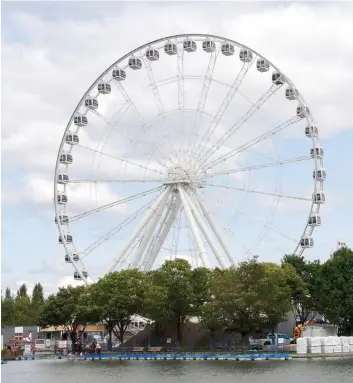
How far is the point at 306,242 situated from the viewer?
85.8 m

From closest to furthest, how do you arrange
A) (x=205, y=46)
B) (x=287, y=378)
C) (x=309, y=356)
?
(x=287, y=378), (x=309, y=356), (x=205, y=46)

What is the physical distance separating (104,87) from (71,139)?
21.0 feet

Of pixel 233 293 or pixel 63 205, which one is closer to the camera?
pixel 233 293

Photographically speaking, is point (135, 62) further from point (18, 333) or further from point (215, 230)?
point (18, 333)

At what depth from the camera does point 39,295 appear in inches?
7844

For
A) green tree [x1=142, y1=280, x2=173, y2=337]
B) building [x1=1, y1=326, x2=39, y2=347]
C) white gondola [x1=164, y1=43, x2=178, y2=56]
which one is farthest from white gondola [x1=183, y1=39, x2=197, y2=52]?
building [x1=1, y1=326, x2=39, y2=347]

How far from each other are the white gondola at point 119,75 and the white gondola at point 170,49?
17.0 feet

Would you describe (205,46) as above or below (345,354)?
above

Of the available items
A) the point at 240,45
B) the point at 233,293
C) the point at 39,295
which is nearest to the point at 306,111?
the point at 240,45

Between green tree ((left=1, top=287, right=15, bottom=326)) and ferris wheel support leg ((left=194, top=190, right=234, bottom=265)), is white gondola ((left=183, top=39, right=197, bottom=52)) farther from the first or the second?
green tree ((left=1, top=287, right=15, bottom=326))

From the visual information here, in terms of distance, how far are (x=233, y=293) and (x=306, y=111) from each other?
20.0m

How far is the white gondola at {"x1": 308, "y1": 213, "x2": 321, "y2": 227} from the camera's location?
8544 cm

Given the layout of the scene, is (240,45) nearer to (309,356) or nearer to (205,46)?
(205,46)

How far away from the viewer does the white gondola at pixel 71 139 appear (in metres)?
88.0
